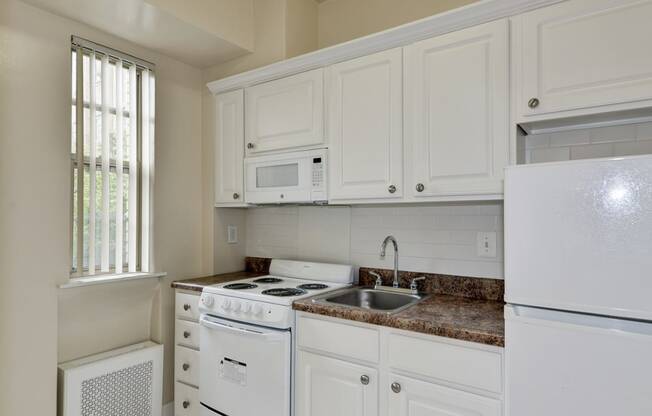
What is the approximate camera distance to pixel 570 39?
154cm

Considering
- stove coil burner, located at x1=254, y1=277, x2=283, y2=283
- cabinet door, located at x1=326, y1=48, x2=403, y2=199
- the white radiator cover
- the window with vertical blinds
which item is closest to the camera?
cabinet door, located at x1=326, y1=48, x2=403, y2=199

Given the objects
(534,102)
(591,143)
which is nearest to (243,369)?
(534,102)

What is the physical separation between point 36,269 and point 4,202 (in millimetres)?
368

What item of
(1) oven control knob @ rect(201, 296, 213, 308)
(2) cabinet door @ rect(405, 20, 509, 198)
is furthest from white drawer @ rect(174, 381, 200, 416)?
(2) cabinet door @ rect(405, 20, 509, 198)

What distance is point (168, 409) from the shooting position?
261cm

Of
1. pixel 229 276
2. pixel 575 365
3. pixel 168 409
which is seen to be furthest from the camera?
pixel 229 276

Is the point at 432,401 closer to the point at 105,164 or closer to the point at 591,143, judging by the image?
the point at 591,143

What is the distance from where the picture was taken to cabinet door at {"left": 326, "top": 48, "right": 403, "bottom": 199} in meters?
1.97

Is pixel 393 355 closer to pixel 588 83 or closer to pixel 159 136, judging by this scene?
pixel 588 83

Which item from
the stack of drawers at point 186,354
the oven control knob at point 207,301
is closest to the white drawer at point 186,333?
the stack of drawers at point 186,354

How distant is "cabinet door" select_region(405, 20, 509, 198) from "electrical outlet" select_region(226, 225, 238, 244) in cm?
153

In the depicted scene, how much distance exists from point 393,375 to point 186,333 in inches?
55.2

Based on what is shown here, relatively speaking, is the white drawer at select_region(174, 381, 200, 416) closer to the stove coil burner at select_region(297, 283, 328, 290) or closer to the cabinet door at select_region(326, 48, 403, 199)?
the stove coil burner at select_region(297, 283, 328, 290)

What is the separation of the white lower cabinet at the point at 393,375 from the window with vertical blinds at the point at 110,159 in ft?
4.15
